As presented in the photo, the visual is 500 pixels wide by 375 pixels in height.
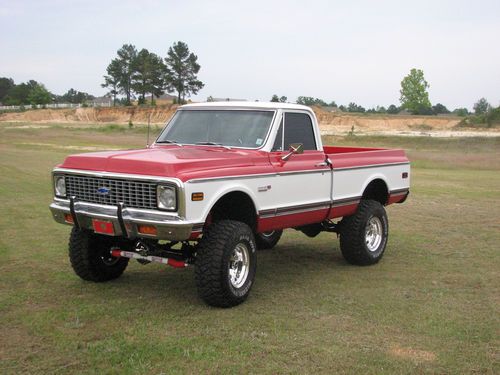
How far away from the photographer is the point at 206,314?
6.25m

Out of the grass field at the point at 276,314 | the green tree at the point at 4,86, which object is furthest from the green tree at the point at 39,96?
the grass field at the point at 276,314

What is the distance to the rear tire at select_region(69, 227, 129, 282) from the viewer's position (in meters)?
7.16

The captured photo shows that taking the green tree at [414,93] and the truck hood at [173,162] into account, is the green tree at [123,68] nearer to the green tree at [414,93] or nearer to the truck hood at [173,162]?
the green tree at [414,93]

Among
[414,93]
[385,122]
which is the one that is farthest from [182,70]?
[414,93]

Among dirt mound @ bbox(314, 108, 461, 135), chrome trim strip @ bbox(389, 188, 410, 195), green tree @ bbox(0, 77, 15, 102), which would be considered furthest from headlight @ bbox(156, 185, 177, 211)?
green tree @ bbox(0, 77, 15, 102)

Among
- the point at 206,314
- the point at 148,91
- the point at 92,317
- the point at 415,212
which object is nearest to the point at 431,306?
the point at 206,314

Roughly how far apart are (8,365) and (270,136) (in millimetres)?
3759

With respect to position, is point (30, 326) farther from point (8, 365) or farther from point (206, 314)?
point (206, 314)

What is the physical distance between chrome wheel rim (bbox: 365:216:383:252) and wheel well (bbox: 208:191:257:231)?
2566 millimetres

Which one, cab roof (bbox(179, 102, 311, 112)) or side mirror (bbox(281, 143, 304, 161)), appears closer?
side mirror (bbox(281, 143, 304, 161))

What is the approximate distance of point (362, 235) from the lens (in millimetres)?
8578

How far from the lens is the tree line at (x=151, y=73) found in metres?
82.6

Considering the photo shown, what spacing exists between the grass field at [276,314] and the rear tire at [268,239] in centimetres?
18

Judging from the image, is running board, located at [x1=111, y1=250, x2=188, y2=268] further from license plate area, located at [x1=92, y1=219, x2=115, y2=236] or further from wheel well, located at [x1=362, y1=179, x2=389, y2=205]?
wheel well, located at [x1=362, y1=179, x2=389, y2=205]
